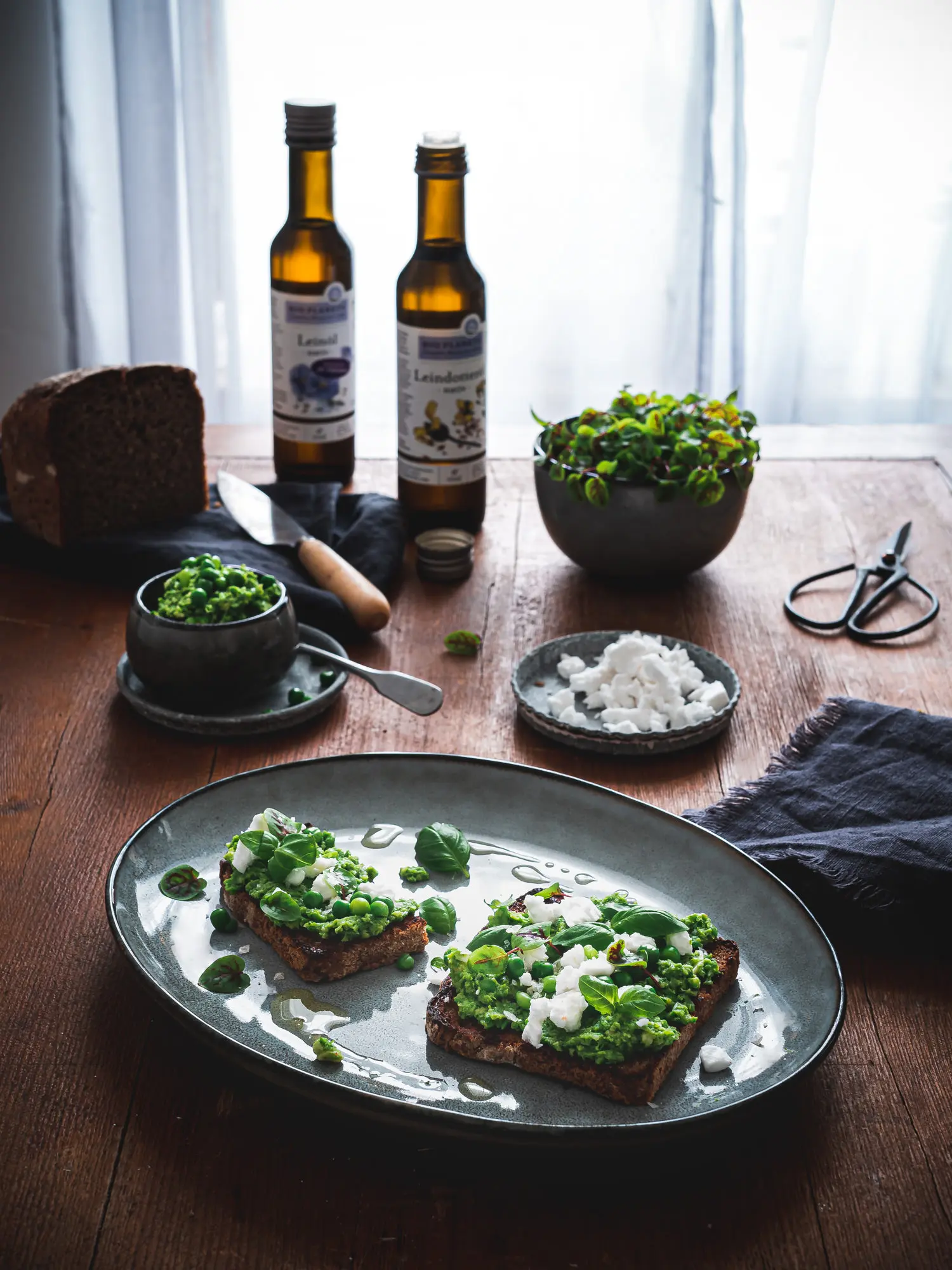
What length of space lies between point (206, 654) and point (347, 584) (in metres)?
0.31

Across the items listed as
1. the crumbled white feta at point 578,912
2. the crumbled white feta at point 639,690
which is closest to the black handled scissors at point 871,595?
the crumbled white feta at point 639,690

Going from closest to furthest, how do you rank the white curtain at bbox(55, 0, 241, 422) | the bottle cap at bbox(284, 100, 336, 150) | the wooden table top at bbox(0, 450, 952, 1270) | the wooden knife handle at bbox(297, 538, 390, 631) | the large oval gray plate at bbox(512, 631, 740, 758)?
the wooden table top at bbox(0, 450, 952, 1270) → the large oval gray plate at bbox(512, 631, 740, 758) → the wooden knife handle at bbox(297, 538, 390, 631) → the bottle cap at bbox(284, 100, 336, 150) → the white curtain at bbox(55, 0, 241, 422)

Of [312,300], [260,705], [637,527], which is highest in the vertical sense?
[312,300]

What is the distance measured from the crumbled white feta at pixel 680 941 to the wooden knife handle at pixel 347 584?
741 mm

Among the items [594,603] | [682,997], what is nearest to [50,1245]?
[682,997]

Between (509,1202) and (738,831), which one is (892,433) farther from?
(509,1202)

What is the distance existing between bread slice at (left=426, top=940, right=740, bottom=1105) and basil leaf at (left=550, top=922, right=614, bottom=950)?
0.23 ft

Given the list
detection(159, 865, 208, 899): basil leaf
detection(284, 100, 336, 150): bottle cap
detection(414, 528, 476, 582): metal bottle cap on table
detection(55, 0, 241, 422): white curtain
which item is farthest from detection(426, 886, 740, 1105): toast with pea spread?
detection(55, 0, 241, 422): white curtain

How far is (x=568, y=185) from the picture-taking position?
329cm

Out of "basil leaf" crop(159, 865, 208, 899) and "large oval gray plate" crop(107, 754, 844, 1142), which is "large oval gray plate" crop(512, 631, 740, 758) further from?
"basil leaf" crop(159, 865, 208, 899)

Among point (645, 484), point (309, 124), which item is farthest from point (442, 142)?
point (645, 484)

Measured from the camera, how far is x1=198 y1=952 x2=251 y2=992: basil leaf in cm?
92

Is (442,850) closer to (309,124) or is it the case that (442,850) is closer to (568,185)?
(309,124)

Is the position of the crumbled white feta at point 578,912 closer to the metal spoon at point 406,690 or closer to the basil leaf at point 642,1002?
the basil leaf at point 642,1002
